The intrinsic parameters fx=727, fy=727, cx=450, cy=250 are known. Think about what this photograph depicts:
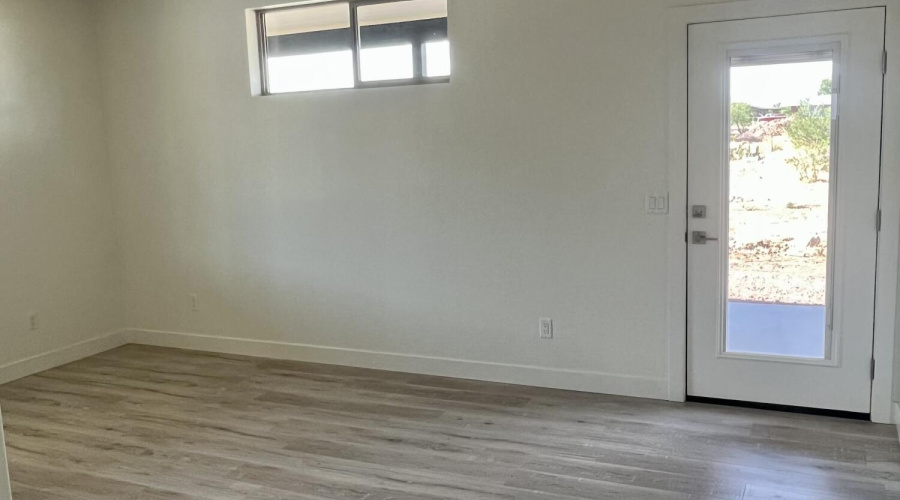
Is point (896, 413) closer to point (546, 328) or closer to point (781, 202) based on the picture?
point (781, 202)

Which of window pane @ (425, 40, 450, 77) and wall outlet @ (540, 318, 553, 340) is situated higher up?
window pane @ (425, 40, 450, 77)

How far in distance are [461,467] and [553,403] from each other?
38.4 inches

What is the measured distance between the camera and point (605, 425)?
3.75 metres

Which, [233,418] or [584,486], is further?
[233,418]

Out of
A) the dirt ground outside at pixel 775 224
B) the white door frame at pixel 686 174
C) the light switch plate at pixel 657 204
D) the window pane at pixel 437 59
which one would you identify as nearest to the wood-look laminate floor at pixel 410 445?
the white door frame at pixel 686 174

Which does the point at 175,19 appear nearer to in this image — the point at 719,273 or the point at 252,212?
the point at 252,212

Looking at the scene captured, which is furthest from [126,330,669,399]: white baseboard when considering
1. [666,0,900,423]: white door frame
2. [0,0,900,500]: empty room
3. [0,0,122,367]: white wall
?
[0,0,122,367]: white wall

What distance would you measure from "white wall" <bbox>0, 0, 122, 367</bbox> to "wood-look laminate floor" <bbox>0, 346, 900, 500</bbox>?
2.35ft

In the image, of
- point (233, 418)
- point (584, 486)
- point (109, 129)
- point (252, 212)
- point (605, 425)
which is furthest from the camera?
point (109, 129)

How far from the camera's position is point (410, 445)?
3578 millimetres

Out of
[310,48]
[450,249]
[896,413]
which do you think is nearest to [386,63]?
[310,48]

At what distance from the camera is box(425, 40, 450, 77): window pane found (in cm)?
452

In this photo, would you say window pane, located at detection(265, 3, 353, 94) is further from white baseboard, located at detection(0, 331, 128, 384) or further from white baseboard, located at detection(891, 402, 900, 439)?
white baseboard, located at detection(891, 402, 900, 439)

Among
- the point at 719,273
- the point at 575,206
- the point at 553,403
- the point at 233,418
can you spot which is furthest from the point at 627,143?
the point at 233,418
